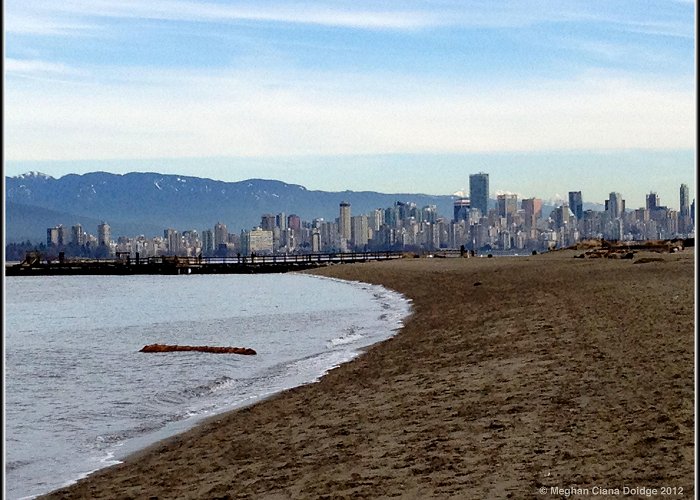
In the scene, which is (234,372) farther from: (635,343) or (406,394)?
(635,343)

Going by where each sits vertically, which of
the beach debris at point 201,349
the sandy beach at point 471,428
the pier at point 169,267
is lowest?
the pier at point 169,267

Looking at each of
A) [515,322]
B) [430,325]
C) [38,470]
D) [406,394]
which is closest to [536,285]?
[430,325]

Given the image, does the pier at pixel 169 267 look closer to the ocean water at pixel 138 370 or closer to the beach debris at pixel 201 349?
the ocean water at pixel 138 370

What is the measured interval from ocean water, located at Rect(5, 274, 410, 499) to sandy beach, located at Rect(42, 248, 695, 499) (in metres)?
1.16

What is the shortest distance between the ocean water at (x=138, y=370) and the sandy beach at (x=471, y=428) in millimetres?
1156

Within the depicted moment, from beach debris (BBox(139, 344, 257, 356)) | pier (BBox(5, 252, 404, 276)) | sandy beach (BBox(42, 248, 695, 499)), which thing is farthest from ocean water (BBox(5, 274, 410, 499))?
pier (BBox(5, 252, 404, 276))

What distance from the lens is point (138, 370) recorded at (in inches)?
950

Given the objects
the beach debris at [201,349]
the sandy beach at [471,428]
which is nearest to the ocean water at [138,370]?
the beach debris at [201,349]

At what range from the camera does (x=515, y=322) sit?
24.5 meters

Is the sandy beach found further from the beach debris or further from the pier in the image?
the pier

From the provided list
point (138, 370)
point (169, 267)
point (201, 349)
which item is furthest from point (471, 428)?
point (169, 267)

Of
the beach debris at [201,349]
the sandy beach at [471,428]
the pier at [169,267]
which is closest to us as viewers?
the sandy beach at [471,428]

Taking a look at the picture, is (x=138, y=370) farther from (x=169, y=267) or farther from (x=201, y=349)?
(x=169, y=267)

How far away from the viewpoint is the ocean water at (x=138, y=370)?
1448cm
